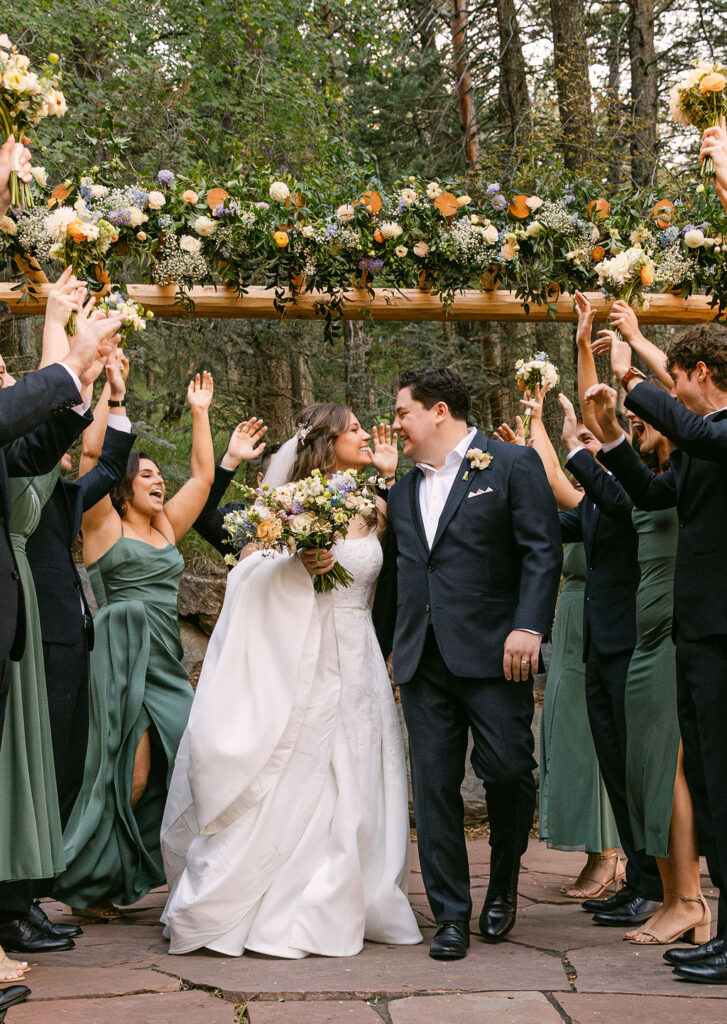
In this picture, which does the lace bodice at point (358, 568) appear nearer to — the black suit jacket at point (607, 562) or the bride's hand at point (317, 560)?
the bride's hand at point (317, 560)

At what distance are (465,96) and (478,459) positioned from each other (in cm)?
931

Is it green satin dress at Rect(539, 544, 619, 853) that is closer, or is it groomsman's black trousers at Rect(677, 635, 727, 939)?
groomsman's black trousers at Rect(677, 635, 727, 939)

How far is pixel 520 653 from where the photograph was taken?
14.3 ft

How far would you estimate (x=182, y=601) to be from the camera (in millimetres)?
8664

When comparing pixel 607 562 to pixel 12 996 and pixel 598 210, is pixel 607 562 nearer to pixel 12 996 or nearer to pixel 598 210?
pixel 598 210

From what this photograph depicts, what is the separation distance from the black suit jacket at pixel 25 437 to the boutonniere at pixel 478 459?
169 centimetres

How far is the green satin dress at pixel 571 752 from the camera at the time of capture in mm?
5555

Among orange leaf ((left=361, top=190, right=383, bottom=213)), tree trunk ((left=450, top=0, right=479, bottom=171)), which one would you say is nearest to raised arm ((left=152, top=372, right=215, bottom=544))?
orange leaf ((left=361, top=190, right=383, bottom=213))

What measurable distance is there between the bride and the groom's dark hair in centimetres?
72

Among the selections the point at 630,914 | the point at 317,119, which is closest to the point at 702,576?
the point at 630,914

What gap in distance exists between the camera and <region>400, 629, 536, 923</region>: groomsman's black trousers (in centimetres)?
439

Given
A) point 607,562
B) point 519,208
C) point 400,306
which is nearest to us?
point 607,562

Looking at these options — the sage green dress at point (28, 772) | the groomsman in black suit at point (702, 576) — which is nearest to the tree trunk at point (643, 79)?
the groomsman in black suit at point (702, 576)

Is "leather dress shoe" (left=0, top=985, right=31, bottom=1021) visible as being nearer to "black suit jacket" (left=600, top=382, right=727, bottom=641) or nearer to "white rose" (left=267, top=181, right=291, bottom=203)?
"black suit jacket" (left=600, top=382, right=727, bottom=641)
